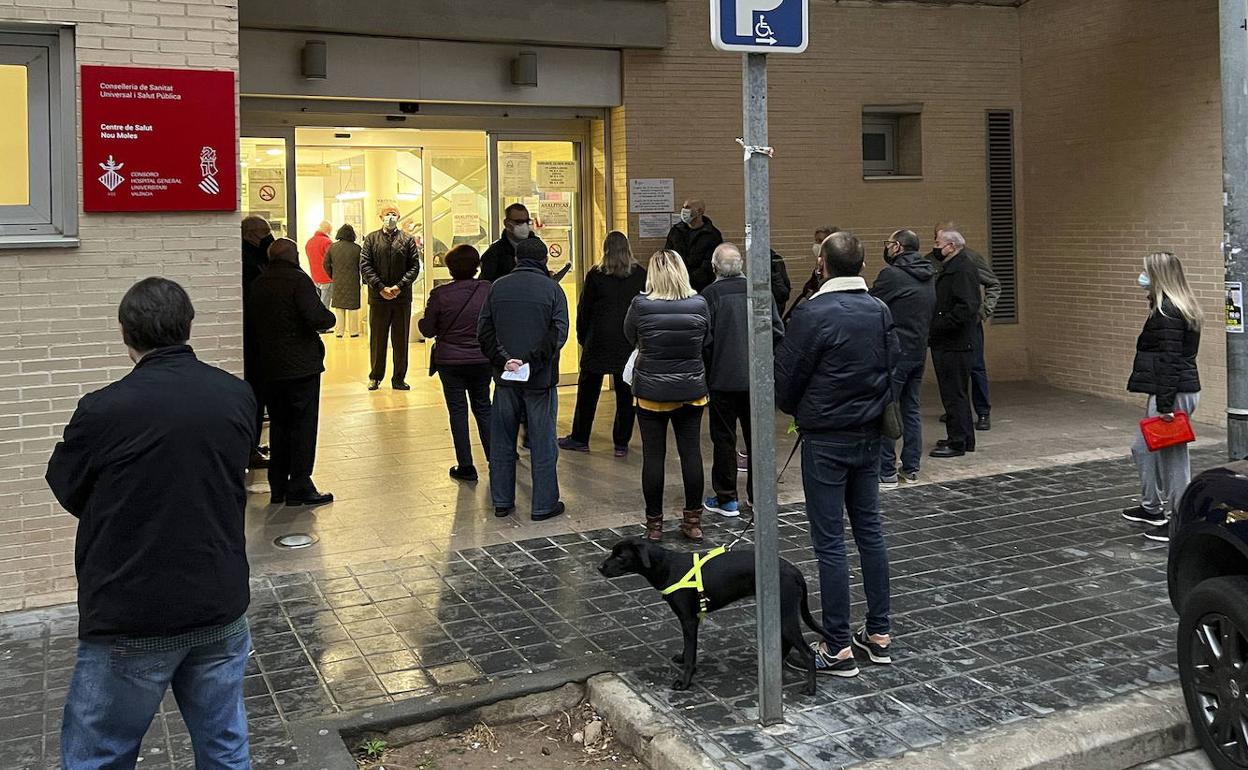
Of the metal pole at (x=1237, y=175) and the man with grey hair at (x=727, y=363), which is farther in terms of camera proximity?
the man with grey hair at (x=727, y=363)

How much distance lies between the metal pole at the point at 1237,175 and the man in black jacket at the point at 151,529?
5.58 meters

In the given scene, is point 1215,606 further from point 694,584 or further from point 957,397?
point 957,397

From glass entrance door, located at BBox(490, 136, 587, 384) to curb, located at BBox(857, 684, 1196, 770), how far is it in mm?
9243

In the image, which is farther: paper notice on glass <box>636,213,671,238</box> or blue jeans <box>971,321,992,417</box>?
paper notice on glass <box>636,213,671,238</box>

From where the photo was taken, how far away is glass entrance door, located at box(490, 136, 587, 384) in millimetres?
13539

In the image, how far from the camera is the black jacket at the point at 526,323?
8352 mm

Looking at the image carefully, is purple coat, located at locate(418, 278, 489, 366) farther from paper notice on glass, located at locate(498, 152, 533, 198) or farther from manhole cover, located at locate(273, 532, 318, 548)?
paper notice on glass, located at locate(498, 152, 533, 198)

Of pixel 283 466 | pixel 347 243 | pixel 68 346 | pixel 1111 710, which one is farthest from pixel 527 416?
pixel 347 243

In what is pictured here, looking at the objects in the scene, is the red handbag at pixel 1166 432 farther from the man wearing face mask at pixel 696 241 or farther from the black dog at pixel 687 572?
the man wearing face mask at pixel 696 241

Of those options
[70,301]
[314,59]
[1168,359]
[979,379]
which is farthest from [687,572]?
[314,59]

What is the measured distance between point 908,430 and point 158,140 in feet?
19.3

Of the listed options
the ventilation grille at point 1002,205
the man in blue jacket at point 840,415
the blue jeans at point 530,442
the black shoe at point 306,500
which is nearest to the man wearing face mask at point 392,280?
the black shoe at point 306,500

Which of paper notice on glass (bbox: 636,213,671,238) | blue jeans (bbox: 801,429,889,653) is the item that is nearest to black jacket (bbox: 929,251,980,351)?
paper notice on glass (bbox: 636,213,671,238)

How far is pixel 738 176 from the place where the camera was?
13297 millimetres
